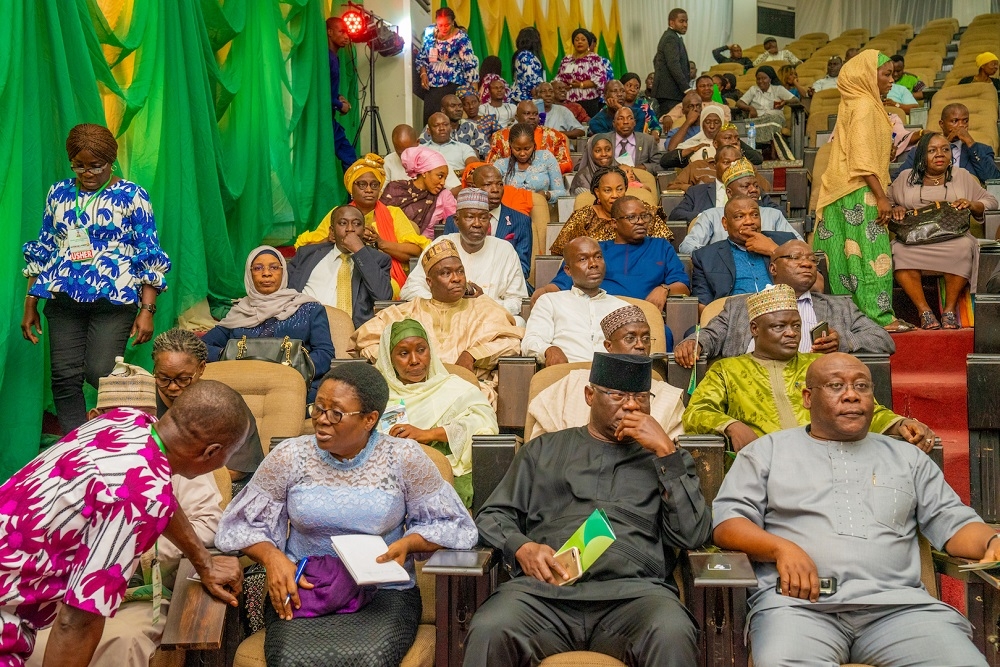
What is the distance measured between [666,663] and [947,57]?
11628 millimetres

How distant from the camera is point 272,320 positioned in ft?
14.0

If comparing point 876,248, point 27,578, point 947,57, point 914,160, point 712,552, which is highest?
point 947,57

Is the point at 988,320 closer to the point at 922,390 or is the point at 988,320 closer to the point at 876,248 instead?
the point at 922,390

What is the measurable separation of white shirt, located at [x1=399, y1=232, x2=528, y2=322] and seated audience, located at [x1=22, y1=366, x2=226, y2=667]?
1.75 metres

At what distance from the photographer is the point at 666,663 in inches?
91.6

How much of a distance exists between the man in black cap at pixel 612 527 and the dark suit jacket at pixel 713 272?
76.9 inches

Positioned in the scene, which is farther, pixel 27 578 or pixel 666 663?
pixel 666 663

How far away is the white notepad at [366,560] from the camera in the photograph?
2396 millimetres

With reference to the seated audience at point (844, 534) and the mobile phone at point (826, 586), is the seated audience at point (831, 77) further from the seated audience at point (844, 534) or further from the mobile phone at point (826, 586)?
the mobile phone at point (826, 586)

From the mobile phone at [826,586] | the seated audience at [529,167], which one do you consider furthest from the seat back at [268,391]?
the seated audience at [529,167]

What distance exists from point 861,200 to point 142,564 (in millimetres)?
3640

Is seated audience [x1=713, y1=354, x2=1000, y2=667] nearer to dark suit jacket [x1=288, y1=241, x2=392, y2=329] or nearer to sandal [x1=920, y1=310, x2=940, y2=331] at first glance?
sandal [x1=920, y1=310, x2=940, y2=331]

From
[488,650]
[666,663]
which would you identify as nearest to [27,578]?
[488,650]

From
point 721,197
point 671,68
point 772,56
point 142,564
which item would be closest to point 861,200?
point 721,197
